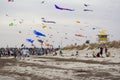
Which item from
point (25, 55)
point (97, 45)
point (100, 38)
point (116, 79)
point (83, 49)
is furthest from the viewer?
point (100, 38)

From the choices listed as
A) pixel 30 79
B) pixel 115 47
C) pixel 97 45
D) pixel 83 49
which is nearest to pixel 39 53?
pixel 83 49

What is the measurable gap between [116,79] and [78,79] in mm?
1893

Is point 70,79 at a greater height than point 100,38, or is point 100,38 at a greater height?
→ point 100,38

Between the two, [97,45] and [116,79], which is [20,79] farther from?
[97,45]

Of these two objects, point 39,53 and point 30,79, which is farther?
point 39,53

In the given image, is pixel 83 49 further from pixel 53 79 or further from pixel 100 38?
pixel 53 79

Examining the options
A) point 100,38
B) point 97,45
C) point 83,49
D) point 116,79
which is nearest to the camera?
point 116,79

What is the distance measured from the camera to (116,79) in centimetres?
1566

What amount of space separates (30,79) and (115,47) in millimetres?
35262

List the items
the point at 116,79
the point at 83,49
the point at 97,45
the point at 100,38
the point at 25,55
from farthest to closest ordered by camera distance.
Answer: the point at 100,38, the point at 83,49, the point at 97,45, the point at 25,55, the point at 116,79

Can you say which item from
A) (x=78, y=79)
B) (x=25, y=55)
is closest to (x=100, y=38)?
(x=25, y=55)

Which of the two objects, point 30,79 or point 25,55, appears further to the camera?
point 25,55

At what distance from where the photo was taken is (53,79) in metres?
16.2

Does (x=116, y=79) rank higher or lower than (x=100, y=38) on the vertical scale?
lower
